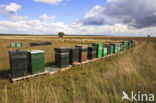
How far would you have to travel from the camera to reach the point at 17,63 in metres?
5.22

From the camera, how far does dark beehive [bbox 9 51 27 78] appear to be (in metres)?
5.08

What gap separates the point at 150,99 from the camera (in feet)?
10.3

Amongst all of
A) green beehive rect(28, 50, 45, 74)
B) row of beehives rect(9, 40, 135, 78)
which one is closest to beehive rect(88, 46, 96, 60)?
row of beehives rect(9, 40, 135, 78)

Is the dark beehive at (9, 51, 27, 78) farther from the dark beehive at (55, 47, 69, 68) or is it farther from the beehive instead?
the beehive

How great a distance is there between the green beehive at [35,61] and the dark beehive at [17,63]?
1.34 feet

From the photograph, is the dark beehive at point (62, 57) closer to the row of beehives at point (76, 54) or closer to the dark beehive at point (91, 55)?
the row of beehives at point (76, 54)

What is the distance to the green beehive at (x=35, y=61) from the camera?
5.64 metres

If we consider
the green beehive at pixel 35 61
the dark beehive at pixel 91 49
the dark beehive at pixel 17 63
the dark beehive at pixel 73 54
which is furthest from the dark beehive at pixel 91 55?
the dark beehive at pixel 17 63

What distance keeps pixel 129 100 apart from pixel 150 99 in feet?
2.38

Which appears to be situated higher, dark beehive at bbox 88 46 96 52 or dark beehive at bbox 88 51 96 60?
dark beehive at bbox 88 46 96 52

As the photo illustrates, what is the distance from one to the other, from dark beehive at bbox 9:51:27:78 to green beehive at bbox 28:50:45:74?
0.41m

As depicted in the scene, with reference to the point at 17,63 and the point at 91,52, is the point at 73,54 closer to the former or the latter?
the point at 91,52

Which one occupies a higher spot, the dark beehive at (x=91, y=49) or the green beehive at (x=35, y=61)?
the dark beehive at (x=91, y=49)

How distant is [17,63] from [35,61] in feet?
3.14
